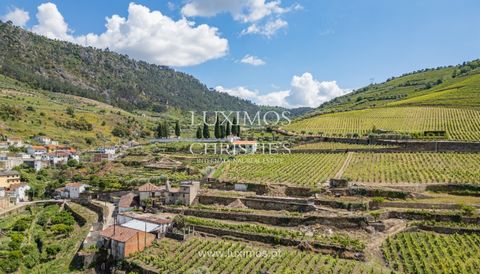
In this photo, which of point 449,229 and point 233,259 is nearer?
point 233,259

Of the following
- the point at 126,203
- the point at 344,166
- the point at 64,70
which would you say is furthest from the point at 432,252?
the point at 64,70

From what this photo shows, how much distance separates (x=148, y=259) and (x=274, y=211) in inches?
482

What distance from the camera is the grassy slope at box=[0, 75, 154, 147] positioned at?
283ft

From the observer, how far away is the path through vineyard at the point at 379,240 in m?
24.9

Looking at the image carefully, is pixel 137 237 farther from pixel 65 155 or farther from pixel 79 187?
pixel 65 155

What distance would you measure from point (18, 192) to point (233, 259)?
3758 cm

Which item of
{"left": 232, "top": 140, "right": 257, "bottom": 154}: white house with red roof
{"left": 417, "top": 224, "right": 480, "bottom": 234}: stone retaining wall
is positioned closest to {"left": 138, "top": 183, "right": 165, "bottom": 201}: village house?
{"left": 417, "top": 224, "right": 480, "bottom": 234}: stone retaining wall

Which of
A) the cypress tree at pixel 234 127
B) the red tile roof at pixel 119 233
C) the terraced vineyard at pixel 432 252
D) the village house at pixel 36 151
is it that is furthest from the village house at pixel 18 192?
the terraced vineyard at pixel 432 252

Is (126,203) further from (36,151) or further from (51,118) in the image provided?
(51,118)

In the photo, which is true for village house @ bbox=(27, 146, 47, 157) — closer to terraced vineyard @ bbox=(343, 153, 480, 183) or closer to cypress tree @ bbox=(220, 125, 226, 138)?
cypress tree @ bbox=(220, 125, 226, 138)

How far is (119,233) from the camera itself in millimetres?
30750

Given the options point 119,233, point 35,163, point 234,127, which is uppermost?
point 234,127

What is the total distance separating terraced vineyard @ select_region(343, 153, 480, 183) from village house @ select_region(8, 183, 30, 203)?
4143cm

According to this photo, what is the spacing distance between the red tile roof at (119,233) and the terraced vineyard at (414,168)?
22883mm
